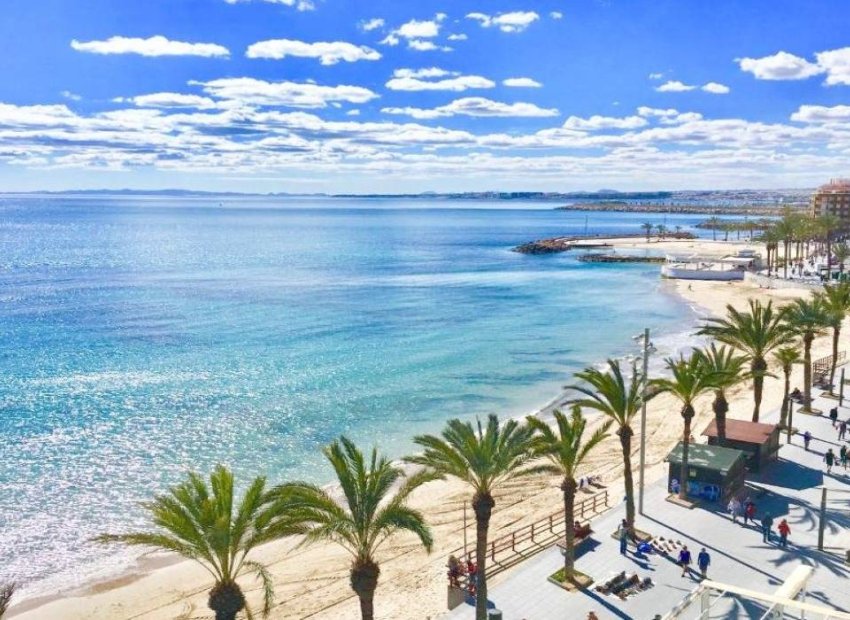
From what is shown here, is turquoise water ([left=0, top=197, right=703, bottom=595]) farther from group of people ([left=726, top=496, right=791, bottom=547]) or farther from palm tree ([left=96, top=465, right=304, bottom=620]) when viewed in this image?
group of people ([left=726, top=496, right=791, bottom=547])

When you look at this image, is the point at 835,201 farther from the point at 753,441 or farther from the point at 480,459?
the point at 480,459

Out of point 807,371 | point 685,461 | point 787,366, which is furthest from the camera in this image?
point 807,371

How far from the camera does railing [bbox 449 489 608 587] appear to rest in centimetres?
2241

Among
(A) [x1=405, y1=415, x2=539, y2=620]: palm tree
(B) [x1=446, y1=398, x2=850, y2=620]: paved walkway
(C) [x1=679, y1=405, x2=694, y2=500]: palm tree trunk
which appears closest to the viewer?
(A) [x1=405, y1=415, x2=539, y2=620]: palm tree

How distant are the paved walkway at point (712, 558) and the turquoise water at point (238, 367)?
13946 millimetres

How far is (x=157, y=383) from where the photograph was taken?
155 ft

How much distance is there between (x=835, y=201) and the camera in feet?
543

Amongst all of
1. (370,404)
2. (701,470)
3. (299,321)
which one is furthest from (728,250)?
(701,470)

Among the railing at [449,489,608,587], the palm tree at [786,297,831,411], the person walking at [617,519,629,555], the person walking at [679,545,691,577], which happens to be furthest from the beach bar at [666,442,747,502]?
the palm tree at [786,297,831,411]

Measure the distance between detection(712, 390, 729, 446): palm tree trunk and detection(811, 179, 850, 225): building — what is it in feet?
509

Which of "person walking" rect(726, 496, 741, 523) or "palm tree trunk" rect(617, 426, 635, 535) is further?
"person walking" rect(726, 496, 741, 523)

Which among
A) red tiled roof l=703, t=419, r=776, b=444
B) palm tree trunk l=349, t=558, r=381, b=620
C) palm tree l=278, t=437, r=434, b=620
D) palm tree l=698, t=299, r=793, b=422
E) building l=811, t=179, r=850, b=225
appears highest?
building l=811, t=179, r=850, b=225

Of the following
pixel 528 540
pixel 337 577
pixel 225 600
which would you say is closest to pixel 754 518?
pixel 528 540

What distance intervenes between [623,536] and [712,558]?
103 inches
